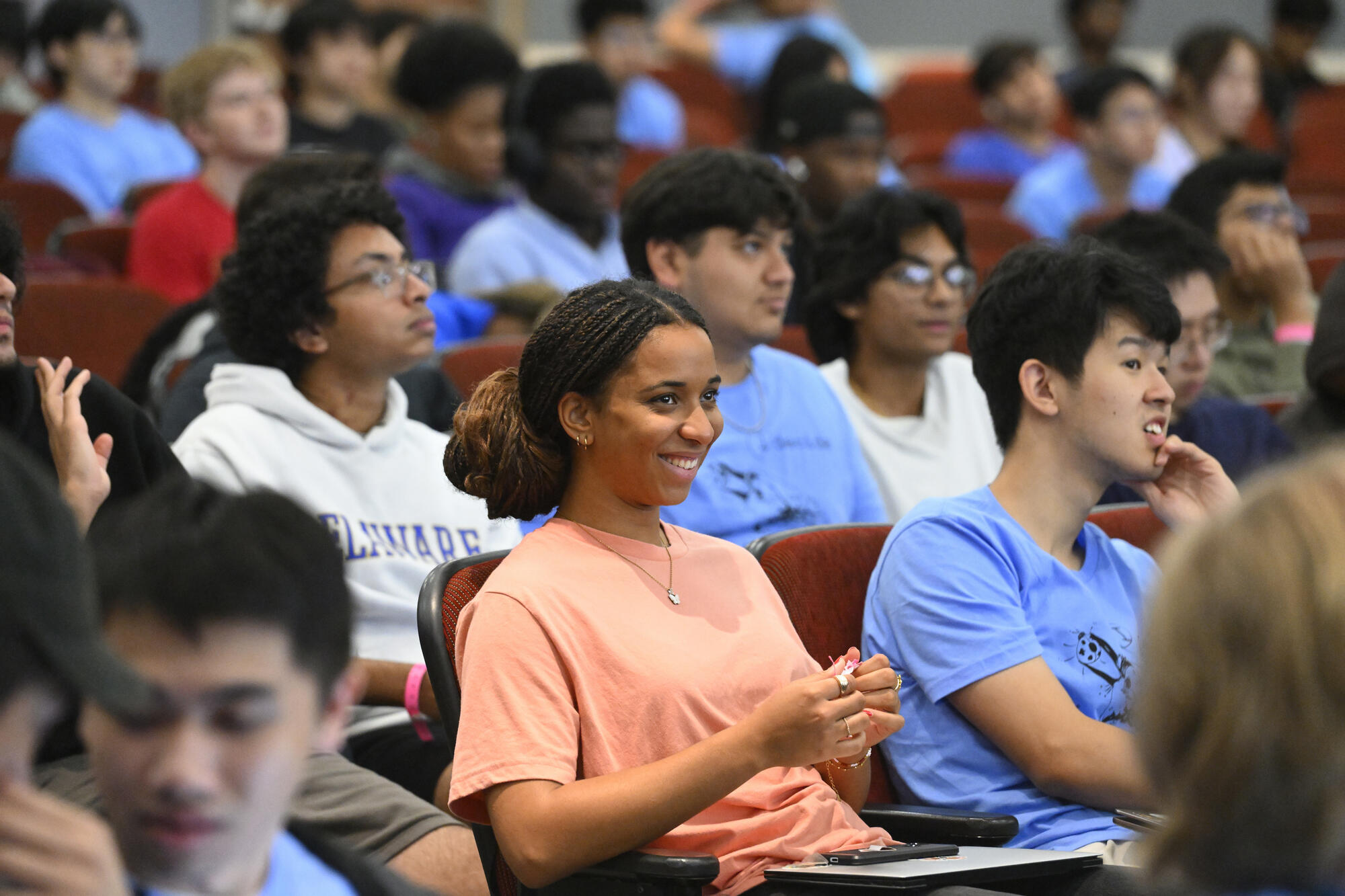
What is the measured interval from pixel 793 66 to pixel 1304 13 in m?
3.90

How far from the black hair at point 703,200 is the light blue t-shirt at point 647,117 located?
162 inches

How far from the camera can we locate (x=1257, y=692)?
3.06ft

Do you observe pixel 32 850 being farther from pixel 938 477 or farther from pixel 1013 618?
pixel 938 477

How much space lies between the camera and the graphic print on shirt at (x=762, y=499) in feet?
8.77

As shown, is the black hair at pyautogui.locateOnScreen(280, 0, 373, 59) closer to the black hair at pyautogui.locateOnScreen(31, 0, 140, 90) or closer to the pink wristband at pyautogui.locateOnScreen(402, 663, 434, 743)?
the black hair at pyautogui.locateOnScreen(31, 0, 140, 90)

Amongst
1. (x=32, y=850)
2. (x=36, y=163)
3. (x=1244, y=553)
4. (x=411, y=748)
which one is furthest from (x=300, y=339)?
(x=36, y=163)

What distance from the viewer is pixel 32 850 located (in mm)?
946

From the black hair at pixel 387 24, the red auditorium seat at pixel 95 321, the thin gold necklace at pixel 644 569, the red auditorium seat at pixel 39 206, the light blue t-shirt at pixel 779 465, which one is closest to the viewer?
the thin gold necklace at pixel 644 569

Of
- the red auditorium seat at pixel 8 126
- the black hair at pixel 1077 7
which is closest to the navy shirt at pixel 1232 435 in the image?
the red auditorium seat at pixel 8 126

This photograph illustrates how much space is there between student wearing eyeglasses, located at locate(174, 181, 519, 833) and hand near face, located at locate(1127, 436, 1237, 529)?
1.05m

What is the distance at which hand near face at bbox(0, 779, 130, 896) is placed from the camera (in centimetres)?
94

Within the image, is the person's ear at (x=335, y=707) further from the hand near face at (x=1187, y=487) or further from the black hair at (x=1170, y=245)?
the black hair at (x=1170, y=245)

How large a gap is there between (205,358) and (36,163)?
329 cm

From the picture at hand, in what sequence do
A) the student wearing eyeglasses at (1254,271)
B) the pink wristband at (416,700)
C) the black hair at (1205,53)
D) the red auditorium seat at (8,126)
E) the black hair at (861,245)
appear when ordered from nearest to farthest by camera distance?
the pink wristband at (416,700)
the black hair at (861,245)
the student wearing eyeglasses at (1254,271)
the red auditorium seat at (8,126)
the black hair at (1205,53)
